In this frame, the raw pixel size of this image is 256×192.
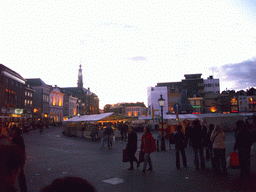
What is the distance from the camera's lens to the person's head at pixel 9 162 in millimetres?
1885

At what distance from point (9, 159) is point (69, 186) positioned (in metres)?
1.01

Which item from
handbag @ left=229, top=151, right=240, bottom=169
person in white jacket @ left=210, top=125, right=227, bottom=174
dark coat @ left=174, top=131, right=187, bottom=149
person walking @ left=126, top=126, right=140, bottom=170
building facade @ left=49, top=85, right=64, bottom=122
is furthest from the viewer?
building facade @ left=49, top=85, right=64, bottom=122

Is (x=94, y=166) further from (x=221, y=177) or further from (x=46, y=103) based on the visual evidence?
(x=46, y=103)

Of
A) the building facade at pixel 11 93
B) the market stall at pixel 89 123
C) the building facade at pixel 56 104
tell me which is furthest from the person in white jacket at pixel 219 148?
the building facade at pixel 56 104

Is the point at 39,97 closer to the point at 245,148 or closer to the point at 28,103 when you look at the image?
the point at 28,103

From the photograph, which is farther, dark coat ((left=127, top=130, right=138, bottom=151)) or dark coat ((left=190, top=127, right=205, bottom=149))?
dark coat ((left=127, top=130, right=138, bottom=151))

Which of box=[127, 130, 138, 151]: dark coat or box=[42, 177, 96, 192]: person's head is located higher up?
box=[42, 177, 96, 192]: person's head

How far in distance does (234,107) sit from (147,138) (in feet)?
260

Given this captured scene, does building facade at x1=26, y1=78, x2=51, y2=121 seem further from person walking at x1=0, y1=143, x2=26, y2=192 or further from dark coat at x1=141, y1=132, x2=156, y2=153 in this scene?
person walking at x1=0, y1=143, x2=26, y2=192

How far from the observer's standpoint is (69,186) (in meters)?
1.19

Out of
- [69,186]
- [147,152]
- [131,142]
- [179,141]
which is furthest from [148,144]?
[69,186]

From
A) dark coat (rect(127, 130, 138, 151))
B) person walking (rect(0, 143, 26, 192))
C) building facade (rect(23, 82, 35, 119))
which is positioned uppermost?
building facade (rect(23, 82, 35, 119))

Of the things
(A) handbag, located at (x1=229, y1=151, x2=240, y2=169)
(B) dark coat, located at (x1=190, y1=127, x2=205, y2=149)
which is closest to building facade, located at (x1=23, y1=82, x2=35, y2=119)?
(B) dark coat, located at (x1=190, y1=127, x2=205, y2=149)

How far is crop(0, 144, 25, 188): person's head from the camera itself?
6.18 ft
